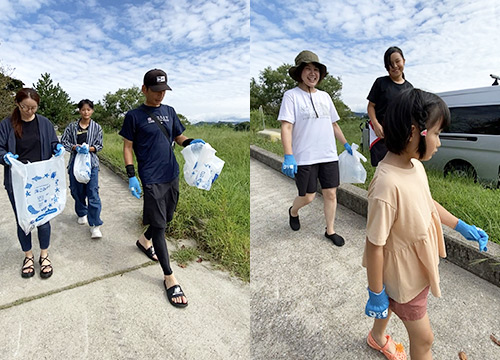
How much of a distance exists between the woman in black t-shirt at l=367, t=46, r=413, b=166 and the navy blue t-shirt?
184 cm

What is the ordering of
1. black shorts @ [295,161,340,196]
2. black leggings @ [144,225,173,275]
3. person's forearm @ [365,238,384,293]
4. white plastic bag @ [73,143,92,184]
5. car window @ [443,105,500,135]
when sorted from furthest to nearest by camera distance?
car window @ [443,105,500,135] < white plastic bag @ [73,143,92,184] < black shorts @ [295,161,340,196] < black leggings @ [144,225,173,275] < person's forearm @ [365,238,384,293]

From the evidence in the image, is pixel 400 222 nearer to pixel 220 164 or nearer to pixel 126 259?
pixel 220 164

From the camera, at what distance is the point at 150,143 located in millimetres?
2592

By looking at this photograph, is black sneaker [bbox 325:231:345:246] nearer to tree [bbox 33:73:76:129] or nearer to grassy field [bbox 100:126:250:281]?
grassy field [bbox 100:126:250:281]

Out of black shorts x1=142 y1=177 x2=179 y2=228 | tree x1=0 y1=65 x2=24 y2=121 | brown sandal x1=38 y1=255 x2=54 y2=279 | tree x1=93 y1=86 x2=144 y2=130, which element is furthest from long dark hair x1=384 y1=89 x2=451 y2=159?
tree x1=0 y1=65 x2=24 y2=121

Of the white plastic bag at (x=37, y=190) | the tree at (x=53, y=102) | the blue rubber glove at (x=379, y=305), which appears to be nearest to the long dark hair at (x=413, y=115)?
the blue rubber glove at (x=379, y=305)

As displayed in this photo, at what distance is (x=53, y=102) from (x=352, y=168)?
3224cm

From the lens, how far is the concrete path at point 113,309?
6.65ft

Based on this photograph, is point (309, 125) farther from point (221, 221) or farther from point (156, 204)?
point (156, 204)

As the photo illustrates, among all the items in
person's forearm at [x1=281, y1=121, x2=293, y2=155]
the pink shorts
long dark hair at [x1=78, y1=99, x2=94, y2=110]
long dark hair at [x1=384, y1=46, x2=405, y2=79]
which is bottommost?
the pink shorts

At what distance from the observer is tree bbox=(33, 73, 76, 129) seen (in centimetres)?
2873

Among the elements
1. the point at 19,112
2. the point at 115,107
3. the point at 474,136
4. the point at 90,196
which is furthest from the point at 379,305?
the point at 115,107

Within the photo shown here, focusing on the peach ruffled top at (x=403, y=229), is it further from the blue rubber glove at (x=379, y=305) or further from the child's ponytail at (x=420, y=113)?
the child's ponytail at (x=420, y=113)

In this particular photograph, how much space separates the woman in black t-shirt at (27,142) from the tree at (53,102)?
93.4 feet
